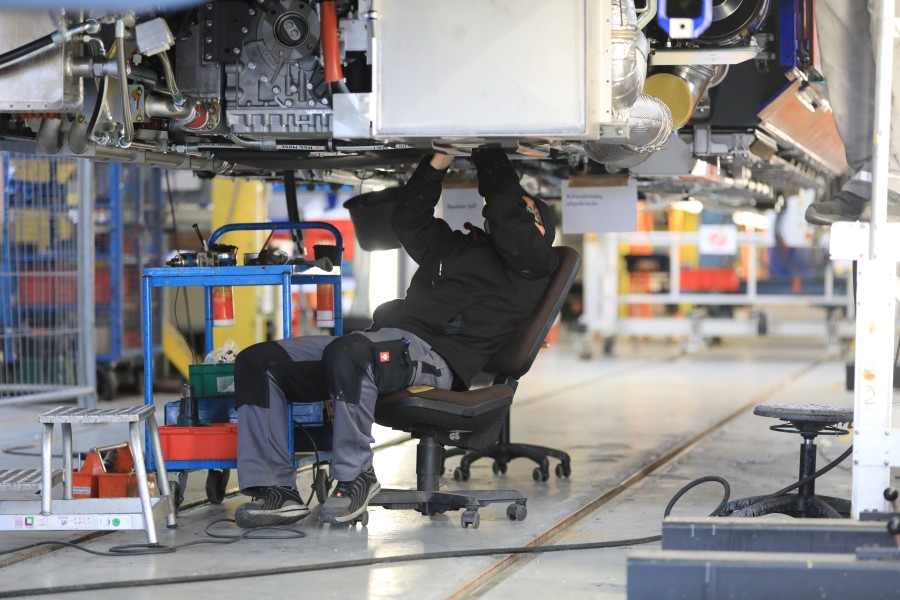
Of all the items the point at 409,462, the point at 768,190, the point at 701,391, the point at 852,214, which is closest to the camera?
the point at 852,214

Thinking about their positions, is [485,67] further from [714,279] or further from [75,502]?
[714,279]

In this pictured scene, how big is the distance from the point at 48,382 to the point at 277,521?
4.83 metres

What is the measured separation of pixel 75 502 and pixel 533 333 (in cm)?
204

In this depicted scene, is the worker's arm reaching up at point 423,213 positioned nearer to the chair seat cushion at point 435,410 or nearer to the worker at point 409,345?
the worker at point 409,345

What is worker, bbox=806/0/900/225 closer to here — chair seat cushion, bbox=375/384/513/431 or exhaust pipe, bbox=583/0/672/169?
exhaust pipe, bbox=583/0/672/169

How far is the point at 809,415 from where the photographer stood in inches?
197

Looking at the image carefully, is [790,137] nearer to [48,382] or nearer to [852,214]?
[852,214]

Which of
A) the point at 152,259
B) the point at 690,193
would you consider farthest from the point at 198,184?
the point at 690,193

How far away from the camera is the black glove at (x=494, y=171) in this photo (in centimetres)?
523

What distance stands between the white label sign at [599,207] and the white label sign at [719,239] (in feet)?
25.7

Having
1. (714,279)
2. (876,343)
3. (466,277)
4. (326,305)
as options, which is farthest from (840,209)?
(714,279)

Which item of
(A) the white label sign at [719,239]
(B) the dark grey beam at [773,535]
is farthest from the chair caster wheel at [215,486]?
(A) the white label sign at [719,239]

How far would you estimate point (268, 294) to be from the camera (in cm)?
1179

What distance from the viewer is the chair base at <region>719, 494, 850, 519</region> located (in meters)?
5.11
